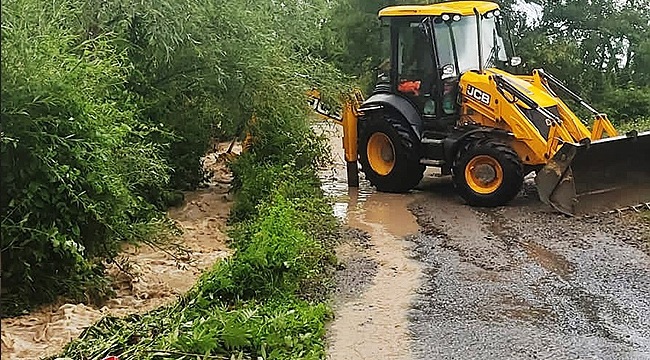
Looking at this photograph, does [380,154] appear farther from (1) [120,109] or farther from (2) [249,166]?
(1) [120,109]

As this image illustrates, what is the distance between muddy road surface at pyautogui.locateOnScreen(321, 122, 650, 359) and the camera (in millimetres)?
5355

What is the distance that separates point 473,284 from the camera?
673cm

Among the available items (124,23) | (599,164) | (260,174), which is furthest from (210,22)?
(599,164)

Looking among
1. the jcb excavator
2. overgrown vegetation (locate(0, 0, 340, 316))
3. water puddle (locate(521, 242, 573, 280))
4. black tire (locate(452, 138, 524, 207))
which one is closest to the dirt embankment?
overgrown vegetation (locate(0, 0, 340, 316))

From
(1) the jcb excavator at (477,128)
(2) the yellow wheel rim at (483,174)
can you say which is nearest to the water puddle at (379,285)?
(1) the jcb excavator at (477,128)

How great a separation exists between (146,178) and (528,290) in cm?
342

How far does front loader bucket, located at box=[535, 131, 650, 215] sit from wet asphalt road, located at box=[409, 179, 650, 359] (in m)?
0.26

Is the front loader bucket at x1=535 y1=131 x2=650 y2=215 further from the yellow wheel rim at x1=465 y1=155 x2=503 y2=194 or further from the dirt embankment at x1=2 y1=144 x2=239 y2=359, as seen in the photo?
the dirt embankment at x1=2 y1=144 x2=239 y2=359

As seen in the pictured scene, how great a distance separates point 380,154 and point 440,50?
156 centimetres

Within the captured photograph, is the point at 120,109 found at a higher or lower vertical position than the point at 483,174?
higher

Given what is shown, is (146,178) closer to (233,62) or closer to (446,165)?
(233,62)

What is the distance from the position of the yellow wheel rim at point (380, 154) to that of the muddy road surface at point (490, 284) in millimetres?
932

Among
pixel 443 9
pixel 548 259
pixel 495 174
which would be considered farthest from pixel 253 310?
pixel 443 9

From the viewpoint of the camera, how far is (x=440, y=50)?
1027 cm
